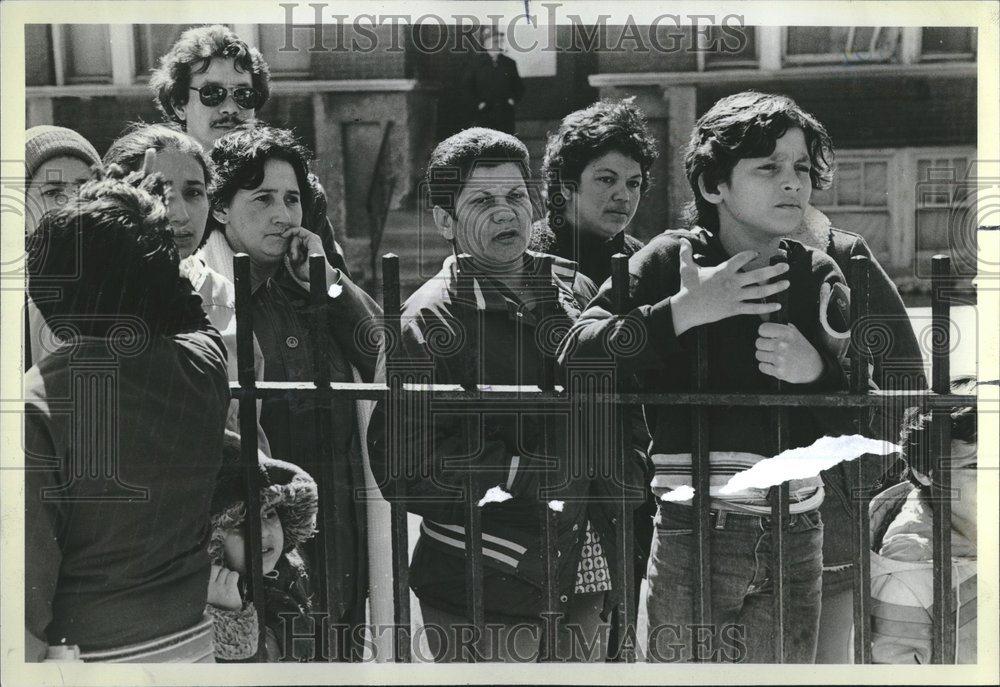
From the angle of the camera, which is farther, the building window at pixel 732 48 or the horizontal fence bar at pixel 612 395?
the building window at pixel 732 48

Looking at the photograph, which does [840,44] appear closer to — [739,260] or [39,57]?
[739,260]

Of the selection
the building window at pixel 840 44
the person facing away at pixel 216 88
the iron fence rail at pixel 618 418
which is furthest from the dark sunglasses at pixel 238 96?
the building window at pixel 840 44

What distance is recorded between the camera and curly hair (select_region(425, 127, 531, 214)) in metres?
3.64

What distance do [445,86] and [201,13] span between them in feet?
2.74

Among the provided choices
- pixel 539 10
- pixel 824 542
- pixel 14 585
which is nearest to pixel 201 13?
pixel 539 10

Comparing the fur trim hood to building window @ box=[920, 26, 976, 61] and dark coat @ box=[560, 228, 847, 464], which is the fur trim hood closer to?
dark coat @ box=[560, 228, 847, 464]

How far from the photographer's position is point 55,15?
3709 millimetres

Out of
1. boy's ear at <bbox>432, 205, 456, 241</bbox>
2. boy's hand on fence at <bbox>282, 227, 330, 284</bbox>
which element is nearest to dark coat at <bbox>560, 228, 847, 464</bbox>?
boy's ear at <bbox>432, 205, 456, 241</bbox>

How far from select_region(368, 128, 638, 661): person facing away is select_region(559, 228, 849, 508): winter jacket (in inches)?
5.8

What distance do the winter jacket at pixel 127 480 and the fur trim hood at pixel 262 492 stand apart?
0.11 feet

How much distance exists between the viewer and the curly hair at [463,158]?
3641 millimetres

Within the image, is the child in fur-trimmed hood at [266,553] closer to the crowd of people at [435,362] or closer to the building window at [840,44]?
the crowd of people at [435,362]

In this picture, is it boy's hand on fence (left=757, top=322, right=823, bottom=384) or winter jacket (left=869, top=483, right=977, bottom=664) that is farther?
winter jacket (left=869, top=483, right=977, bottom=664)

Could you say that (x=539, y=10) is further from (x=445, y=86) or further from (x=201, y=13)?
(x=201, y=13)
